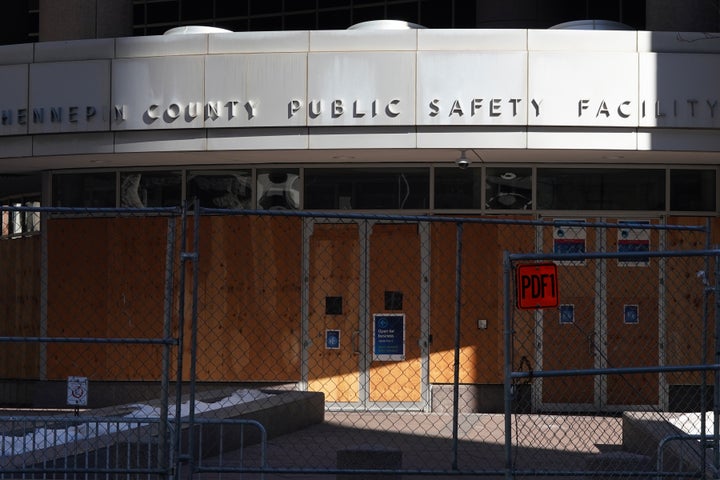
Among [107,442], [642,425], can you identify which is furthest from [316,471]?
[642,425]

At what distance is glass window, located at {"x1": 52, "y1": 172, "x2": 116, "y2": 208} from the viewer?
20641 mm

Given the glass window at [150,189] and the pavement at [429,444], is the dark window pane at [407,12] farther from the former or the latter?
the pavement at [429,444]

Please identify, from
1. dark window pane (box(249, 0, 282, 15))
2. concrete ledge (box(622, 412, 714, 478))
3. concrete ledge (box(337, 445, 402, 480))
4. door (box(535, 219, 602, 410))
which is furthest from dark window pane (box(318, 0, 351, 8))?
concrete ledge (box(337, 445, 402, 480))

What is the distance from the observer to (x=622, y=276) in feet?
63.8

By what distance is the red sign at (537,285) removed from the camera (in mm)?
9312

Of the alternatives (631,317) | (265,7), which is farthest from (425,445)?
(265,7)

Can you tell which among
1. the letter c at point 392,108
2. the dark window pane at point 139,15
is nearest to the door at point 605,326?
the letter c at point 392,108

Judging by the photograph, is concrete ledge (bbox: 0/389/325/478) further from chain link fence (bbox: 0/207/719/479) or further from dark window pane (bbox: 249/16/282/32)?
dark window pane (bbox: 249/16/282/32)

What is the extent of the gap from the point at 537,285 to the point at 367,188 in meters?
10.6

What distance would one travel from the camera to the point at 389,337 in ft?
64.6

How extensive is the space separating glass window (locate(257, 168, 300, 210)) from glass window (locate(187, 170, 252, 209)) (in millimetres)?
275

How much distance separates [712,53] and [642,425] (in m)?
6.27

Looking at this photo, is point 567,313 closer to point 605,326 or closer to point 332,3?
point 605,326

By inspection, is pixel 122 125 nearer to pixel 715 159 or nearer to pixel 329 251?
pixel 329 251
